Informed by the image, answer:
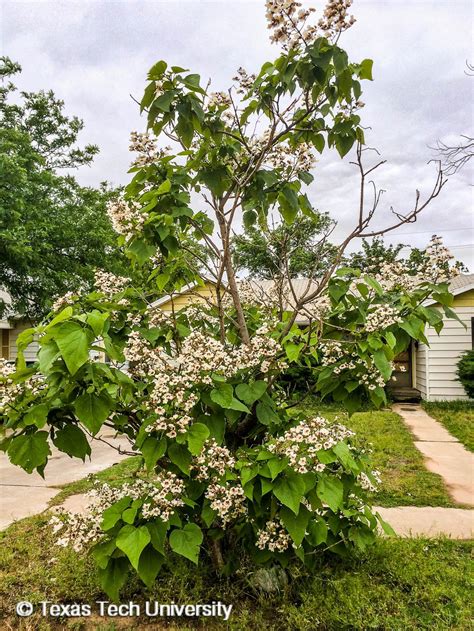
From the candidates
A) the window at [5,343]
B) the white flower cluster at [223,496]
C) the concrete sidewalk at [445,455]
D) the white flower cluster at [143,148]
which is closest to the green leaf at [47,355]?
the white flower cluster at [223,496]

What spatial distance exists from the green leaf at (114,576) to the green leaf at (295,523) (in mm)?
637

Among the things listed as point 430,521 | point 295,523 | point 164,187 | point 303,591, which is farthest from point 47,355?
point 430,521

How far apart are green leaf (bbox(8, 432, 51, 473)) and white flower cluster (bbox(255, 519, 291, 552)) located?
0.99 meters

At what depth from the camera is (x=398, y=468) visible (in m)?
4.44

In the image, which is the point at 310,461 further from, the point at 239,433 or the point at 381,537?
the point at 381,537

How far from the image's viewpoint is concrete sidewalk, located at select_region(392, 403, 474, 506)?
3.78 meters

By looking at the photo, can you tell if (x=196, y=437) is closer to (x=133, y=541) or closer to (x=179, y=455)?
(x=179, y=455)

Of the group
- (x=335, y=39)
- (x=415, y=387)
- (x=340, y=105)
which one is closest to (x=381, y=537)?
(x=340, y=105)

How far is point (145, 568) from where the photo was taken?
4.99 feet

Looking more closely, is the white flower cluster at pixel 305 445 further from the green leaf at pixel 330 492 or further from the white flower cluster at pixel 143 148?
the white flower cluster at pixel 143 148

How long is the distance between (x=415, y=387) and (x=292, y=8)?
11005 mm

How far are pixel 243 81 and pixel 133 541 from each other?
1.93 m

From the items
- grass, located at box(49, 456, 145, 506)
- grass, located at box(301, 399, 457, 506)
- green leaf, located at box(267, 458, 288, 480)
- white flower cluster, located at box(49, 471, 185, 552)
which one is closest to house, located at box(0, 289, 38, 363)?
grass, located at box(49, 456, 145, 506)

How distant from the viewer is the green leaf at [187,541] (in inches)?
60.5
